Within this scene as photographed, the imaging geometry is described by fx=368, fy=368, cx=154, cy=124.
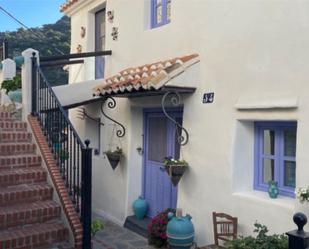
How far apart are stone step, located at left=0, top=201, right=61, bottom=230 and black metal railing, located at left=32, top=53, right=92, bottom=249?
0.35m

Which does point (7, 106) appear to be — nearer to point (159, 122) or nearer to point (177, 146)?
point (159, 122)

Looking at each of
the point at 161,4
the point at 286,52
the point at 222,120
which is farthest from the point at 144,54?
the point at 286,52

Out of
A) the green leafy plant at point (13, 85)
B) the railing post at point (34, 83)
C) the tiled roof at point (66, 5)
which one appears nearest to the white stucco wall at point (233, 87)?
the railing post at point (34, 83)

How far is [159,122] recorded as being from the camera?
25.5 feet

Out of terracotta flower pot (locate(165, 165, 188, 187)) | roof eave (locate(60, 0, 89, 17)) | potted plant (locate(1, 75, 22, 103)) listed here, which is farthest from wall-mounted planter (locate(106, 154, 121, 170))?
roof eave (locate(60, 0, 89, 17))

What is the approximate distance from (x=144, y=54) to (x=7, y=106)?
316 centimetres

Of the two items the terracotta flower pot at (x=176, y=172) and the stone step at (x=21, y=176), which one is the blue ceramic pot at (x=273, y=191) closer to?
the terracotta flower pot at (x=176, y=172)

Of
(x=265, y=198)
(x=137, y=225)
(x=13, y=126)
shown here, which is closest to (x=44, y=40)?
(x=13, y=126)

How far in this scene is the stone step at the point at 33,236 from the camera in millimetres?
4934

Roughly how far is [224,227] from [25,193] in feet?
10.3

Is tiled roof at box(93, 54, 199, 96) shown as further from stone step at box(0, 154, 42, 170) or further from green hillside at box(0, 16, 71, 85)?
green hillside at box(0, 16, 71, 85)

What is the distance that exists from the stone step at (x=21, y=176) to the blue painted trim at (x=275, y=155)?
3.50 meters

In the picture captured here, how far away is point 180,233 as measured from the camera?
5.79 meters

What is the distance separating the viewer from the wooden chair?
5434 millimetres
